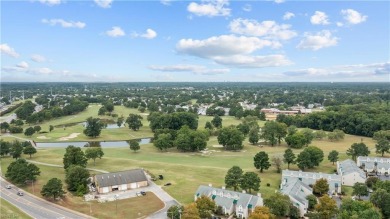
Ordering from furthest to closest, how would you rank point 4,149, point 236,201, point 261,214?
point 4,149 → point 236,201 → point 261,214

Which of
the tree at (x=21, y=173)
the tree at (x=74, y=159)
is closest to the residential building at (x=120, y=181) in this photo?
the tree at (x=74, y=159)

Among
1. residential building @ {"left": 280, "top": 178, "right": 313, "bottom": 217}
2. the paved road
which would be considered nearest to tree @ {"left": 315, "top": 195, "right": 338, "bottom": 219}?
residential building @ {"left": 280, "top": 178, "right": 313, "bottom": 217}

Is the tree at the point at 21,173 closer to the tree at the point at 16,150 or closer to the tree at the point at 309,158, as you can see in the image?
the tree at the point at 16,150

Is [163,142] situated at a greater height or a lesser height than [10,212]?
greater

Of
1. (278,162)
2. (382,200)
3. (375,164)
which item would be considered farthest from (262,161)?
(375,164)

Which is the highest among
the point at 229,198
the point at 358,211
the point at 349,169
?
the point at 349,169

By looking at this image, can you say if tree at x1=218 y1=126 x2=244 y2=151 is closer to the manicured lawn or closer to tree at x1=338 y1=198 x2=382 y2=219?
tree at x1=338 y1=198 x2=382 y2=219

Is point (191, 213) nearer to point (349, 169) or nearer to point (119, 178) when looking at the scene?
point (119, 178)
